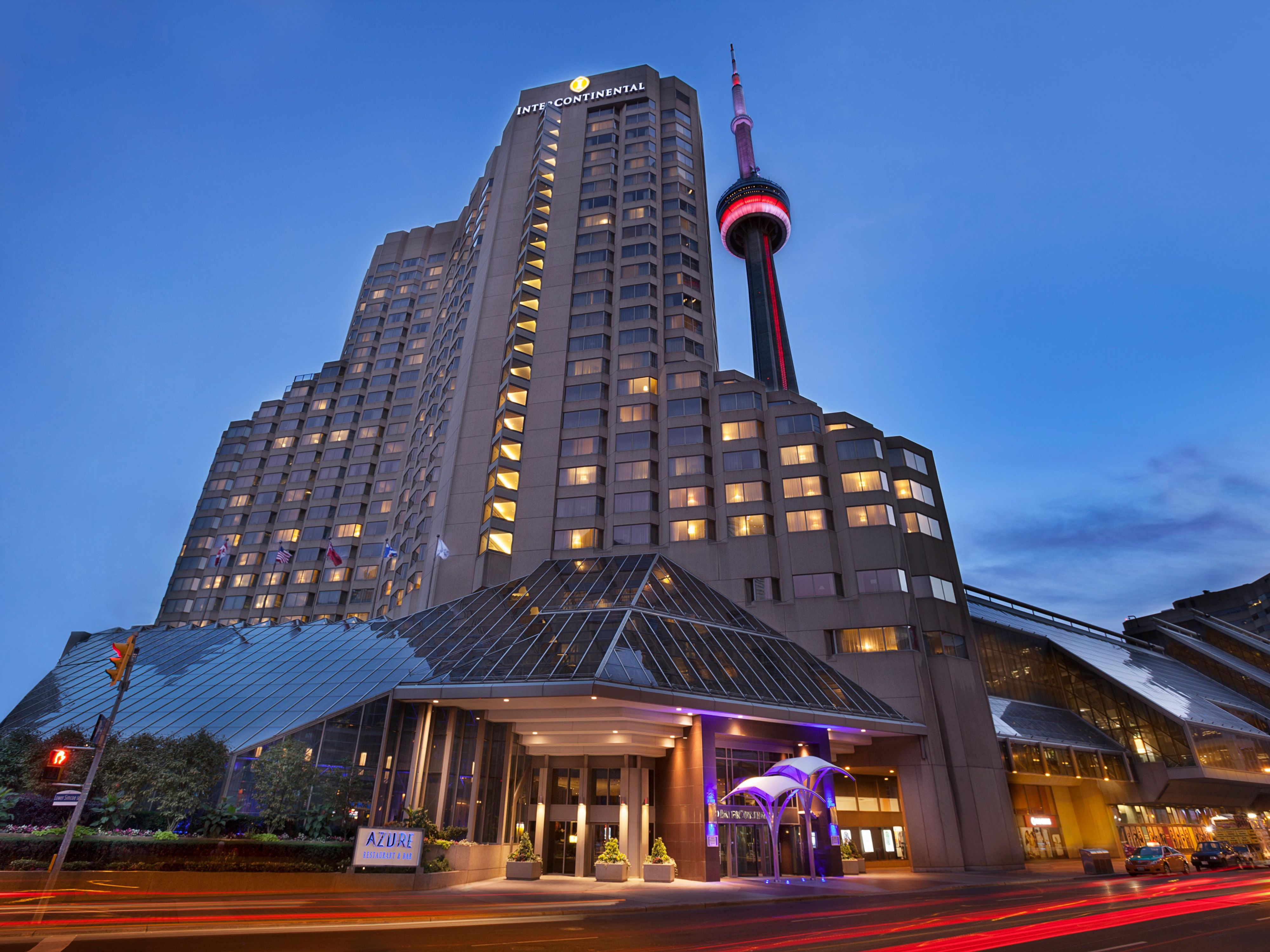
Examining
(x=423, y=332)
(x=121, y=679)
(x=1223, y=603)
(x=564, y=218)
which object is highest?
(x=423, y=332)

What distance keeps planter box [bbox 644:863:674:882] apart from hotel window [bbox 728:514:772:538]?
29.6 metres

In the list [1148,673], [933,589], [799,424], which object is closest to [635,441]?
[799,424]

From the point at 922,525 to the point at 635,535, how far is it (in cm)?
2479

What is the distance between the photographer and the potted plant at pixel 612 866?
34406 mm

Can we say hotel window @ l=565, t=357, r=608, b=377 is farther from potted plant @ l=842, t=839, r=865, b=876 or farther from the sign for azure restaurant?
the sign for azure restaurant

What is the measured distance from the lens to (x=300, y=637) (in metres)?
47.8

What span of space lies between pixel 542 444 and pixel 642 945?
5471cm

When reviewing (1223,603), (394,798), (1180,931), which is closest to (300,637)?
(394,798)

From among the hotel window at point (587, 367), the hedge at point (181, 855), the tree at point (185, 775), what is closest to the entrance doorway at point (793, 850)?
the hedge at point (181, 855)

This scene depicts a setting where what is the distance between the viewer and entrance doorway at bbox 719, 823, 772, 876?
3922 cm

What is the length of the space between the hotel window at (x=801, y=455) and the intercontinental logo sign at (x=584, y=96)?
204 ft

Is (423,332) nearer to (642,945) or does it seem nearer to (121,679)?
(121,679)

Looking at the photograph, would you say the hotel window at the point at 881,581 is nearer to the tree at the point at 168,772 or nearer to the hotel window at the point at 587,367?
the hotel window at the point at 587,367

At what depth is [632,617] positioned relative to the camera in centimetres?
4159
